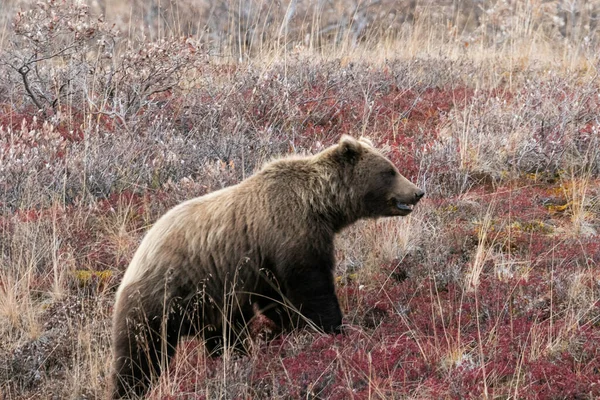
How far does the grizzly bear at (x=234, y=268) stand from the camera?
4.40 m

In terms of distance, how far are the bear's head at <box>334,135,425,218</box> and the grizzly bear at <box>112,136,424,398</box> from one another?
1.6 inches

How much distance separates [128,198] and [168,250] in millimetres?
2486

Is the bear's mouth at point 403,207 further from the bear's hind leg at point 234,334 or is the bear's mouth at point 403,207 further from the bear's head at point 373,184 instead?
the bear's hind leg at point 234,334

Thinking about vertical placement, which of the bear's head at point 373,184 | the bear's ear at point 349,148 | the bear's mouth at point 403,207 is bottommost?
the bear's mouth at point 403,207

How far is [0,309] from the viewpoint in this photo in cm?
512

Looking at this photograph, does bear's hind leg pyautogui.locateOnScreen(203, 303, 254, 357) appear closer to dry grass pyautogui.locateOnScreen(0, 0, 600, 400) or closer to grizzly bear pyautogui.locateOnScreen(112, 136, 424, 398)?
grizzly bear pyautogui.locateOnScreen(112, 136, 424, 398)

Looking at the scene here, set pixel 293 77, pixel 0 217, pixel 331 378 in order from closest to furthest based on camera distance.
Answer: pixel 331 378 < pixel 0 217 < pixel 293 77

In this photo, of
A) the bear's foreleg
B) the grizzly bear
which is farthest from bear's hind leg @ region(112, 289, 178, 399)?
the bear's foreleg

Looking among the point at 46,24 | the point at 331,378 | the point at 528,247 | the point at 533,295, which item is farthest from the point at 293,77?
the point at 331,378

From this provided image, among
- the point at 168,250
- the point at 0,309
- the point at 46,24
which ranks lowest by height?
the point at 0,309

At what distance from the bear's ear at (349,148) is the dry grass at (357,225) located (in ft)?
3.00

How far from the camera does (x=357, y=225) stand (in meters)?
6.27

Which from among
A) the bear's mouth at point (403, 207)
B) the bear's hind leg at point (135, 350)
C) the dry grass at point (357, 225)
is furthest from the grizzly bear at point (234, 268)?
the bear's mouth at point (403, 207)

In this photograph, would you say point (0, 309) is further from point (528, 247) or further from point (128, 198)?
point (528, 247)
